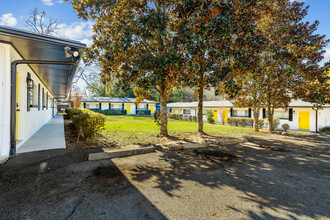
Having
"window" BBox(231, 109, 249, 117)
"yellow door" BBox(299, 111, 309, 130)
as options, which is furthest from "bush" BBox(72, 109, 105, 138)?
"yellow door" BBox(299, 111, 309, 130)

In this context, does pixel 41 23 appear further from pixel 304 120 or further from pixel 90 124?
pixel 304 120

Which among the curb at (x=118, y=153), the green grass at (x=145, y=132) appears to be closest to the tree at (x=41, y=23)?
the green grass at (x=145, y=132)

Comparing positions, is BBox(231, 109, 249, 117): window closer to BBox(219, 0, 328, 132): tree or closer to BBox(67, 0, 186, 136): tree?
BBox(219, 0, 328, 132): tree

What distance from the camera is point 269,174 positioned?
154 inches

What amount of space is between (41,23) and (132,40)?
70.4 feet

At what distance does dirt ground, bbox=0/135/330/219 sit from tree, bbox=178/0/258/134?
3.80 m

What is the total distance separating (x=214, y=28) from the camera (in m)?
5.50

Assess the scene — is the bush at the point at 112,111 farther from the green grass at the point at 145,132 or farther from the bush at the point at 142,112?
the green grass at the point at 145,132

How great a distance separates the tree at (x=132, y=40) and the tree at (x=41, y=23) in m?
19.0

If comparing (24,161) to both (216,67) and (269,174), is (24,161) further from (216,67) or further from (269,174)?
(216,67)

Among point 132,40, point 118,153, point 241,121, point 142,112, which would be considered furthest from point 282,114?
point 142,112

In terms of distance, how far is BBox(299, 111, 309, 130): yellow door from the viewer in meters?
16.1

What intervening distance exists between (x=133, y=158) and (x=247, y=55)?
6064mm

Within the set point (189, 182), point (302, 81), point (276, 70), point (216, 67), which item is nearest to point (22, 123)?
point (189, 182)
